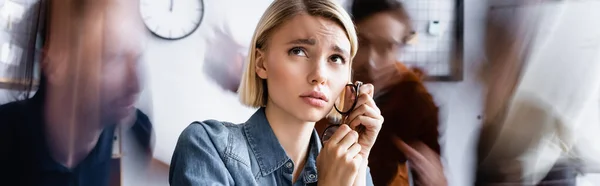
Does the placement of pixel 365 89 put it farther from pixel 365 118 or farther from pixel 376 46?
pixel 376 46

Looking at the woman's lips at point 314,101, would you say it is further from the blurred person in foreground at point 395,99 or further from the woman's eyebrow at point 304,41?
the blurred person in foreground at point 395,99

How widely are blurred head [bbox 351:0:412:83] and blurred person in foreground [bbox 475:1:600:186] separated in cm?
23

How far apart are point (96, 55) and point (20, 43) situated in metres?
0.14

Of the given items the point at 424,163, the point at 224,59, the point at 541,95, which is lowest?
the point at 424,163

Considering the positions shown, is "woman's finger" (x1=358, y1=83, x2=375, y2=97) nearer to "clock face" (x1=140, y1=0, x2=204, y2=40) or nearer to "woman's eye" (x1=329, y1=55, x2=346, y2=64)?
"woman's eye" (x1=329, y1=55, x2=346, y2=64)

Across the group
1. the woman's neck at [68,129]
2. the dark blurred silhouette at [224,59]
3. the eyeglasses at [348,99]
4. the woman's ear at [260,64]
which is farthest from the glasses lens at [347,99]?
the woman's neck at [68,129]

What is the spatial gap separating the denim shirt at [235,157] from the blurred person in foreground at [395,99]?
0.51 meters

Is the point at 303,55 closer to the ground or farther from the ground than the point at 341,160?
farther from the ground

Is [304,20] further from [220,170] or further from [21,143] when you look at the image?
[21,143]

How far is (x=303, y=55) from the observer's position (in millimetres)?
815

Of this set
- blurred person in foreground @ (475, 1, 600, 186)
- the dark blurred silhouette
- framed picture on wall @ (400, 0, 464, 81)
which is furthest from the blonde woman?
blurred person in foreground @ (475, 1, 600, 186)

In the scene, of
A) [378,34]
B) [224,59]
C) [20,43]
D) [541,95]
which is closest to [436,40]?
[378,34]

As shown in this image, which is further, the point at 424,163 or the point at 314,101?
the point at 424,163

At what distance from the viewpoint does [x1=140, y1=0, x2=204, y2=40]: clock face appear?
1.18m
